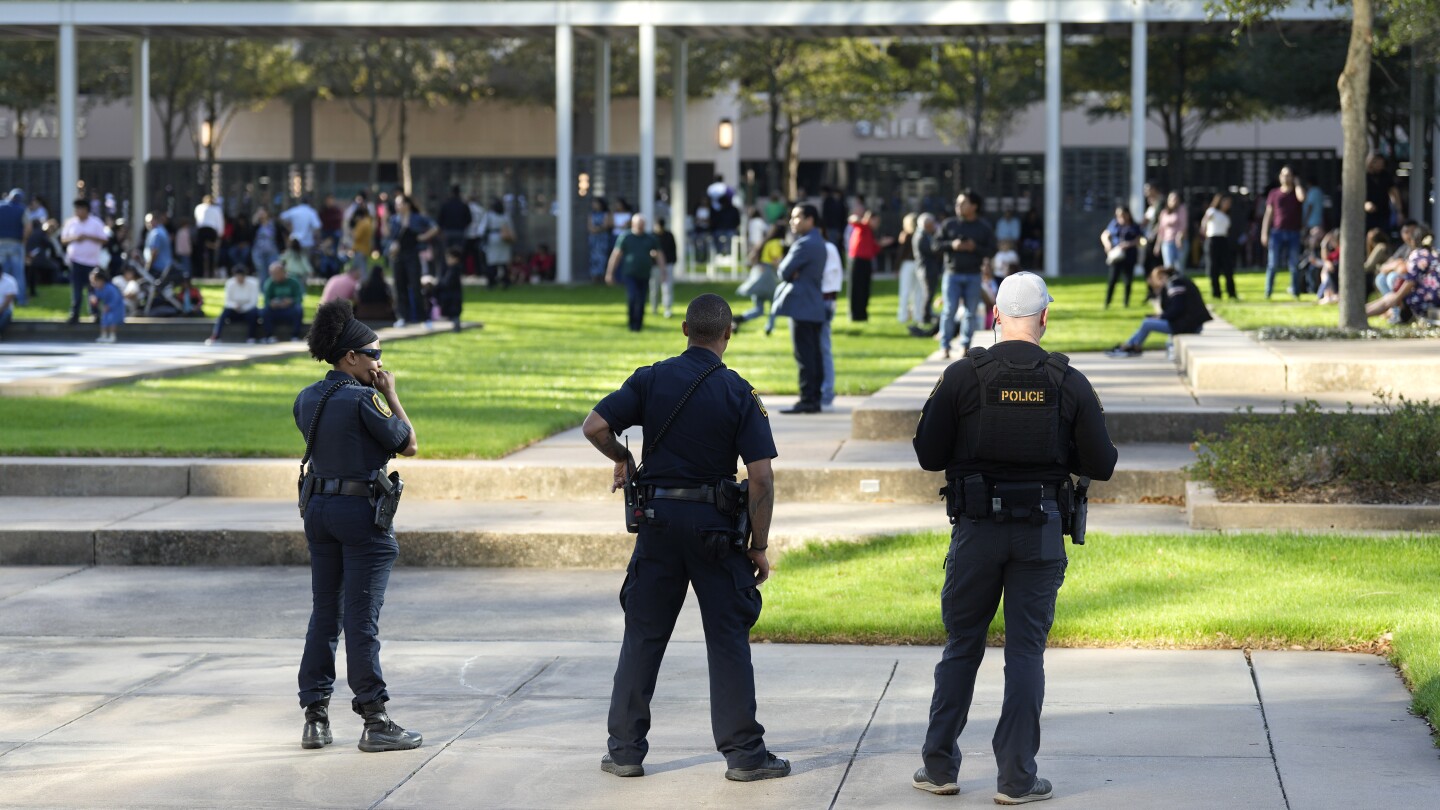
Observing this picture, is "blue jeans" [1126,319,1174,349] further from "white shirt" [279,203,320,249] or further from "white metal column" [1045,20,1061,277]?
"white shirt" [279,203,320,249]

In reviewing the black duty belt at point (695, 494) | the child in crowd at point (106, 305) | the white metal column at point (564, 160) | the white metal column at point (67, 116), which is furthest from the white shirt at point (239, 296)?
the black duty belt at point (695, 494)

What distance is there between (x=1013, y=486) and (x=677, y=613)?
1.26 m

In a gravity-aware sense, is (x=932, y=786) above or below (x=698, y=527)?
below

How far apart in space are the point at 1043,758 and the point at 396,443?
259cm

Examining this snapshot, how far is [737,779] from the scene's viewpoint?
6609 mm

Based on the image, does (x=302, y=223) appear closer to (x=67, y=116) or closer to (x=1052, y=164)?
(x=67, y=116)

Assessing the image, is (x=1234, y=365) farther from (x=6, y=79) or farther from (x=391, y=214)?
(x=6, y=79)

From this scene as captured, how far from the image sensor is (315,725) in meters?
7.18

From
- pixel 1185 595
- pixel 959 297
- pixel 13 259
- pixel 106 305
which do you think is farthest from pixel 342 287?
pixel 1185 595

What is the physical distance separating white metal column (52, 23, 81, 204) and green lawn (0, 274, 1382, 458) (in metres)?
7.93

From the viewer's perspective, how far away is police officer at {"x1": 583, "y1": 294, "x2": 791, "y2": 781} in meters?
6.52

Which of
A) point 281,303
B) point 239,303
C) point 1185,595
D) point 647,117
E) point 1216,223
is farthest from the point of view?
point 647,117

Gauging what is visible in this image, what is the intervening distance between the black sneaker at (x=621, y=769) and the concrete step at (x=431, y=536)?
4693mm

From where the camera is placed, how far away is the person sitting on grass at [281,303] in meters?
25.7
